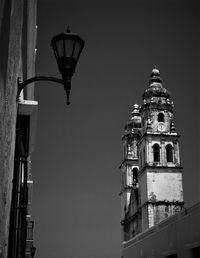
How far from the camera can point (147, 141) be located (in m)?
31.0

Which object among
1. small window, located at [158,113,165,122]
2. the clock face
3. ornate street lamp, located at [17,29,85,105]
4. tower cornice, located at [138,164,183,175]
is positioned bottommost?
ornate street lamp, located at [17,29,85,105]

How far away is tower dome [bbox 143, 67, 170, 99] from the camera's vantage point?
32312 mm

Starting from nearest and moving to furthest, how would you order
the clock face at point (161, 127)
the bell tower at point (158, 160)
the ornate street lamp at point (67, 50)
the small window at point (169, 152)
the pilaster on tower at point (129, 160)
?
the ornate street lamp at point (67, 50) < the bell tower at point (158, 160) < the small window at point (169, 152) < the clock face at point (161, 127) < the pilaster on tower at point (129, 160)

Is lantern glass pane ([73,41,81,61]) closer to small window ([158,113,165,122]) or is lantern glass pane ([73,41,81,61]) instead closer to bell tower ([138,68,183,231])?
bell tower ([138,68,183,231])

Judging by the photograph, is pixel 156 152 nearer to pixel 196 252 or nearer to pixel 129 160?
pixel 129 160

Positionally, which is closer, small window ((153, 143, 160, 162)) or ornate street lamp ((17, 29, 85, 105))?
ornate street lamp ((17, 29, 85, 105))

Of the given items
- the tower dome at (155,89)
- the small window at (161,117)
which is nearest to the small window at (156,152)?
the small window at (161,117)

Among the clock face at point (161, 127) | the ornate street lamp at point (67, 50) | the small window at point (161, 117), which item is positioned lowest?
the ornate street lamp at point (67, 50)

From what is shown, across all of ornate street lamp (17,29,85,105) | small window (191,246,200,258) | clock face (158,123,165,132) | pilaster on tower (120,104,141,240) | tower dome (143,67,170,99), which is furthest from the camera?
pilaster on tower (120,104,141,240)

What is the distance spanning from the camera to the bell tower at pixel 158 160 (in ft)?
96.4

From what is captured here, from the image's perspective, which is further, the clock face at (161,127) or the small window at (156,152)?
the clock face at (161,127)

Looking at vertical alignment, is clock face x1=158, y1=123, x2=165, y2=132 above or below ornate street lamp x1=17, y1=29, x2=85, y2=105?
above

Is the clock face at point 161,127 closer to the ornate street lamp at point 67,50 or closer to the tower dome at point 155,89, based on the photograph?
the tower dome at point 155,89

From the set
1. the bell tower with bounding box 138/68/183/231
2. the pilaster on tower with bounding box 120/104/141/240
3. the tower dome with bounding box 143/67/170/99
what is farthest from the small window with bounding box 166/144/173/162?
the pilaster on tower with bounding box 120/104/141/240
